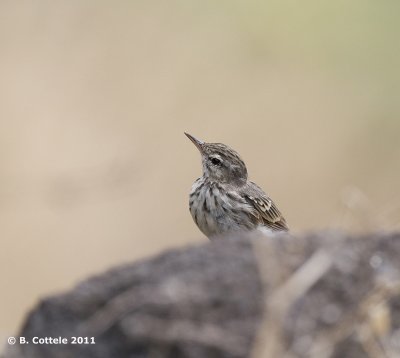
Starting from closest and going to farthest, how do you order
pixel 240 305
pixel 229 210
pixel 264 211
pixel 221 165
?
pixel 240 305 → pixel 229 210 → pixel 264 211 → pixel 221 165

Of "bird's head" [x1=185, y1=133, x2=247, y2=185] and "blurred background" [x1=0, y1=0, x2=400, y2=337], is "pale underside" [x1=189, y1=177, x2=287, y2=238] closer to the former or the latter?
"bird's head" [x1=185, y1=133, x2=247, y2=185]

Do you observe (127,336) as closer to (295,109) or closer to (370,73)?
(295,109)

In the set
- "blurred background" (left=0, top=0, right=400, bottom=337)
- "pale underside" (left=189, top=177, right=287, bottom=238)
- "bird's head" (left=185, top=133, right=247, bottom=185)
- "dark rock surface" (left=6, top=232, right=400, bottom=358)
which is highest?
"blurred background" (left=0, top=0, right=400, bottom=337)

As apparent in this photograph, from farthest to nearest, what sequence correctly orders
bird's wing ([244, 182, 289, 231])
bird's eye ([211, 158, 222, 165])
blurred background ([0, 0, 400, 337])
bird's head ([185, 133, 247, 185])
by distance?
blurred background ([0, 0, 400, 337]), bird's eye ([211, 158, 222, 165]), bird's head ([185, 133, 247, 185]), bird's wing ([244, 182, 289, 231])

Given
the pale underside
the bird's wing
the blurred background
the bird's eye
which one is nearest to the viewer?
the pale underside

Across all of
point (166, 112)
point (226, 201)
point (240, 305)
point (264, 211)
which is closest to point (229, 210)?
point (226, 201)

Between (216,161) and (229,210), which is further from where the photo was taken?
(216,161)

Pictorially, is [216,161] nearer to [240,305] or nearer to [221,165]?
[221,165]

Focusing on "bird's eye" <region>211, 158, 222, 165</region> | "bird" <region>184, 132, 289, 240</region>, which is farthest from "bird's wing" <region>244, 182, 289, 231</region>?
"bird's eye" <region>211, 158, 222, 165</region>

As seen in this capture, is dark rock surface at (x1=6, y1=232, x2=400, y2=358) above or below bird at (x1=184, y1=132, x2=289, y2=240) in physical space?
below
